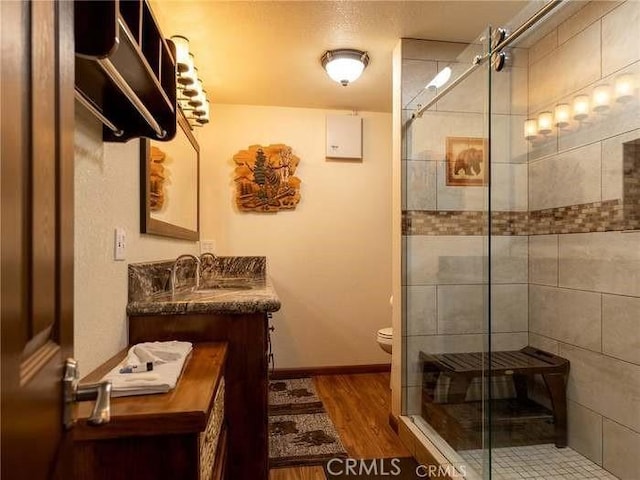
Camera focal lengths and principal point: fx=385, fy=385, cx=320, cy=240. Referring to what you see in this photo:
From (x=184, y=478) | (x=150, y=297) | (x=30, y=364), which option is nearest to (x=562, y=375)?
(x=184, y=478)

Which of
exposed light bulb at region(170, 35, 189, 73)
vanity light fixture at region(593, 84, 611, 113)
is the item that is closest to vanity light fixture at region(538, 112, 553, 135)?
vanity light fixture at region(593, 84, 611, 113)

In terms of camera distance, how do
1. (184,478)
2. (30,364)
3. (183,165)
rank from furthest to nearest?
(183,165) < (184,478) < (30,364)

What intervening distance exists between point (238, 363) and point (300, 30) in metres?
1.82

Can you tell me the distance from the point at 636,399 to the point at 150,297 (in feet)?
7.39

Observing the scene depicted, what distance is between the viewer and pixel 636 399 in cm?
173

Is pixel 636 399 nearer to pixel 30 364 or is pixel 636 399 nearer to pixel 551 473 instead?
pixel 551 473

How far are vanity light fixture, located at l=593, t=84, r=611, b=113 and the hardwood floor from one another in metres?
2.08

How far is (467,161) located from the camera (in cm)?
240

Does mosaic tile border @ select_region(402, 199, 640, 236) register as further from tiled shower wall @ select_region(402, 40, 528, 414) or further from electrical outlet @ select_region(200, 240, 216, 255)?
electrical outlet @ select_region(200, 240, 216, 255)

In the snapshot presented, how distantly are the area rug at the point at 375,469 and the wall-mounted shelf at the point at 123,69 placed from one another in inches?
71.7

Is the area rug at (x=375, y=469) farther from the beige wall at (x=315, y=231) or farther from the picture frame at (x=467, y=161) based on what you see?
the picture frame at (x=467, y=161)

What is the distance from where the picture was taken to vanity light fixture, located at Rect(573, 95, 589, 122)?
1998mm

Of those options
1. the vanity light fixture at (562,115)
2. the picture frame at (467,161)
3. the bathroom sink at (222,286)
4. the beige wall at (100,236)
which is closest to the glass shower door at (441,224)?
the picture frame at (467,161)

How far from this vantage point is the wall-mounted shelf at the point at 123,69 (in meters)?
0.79
